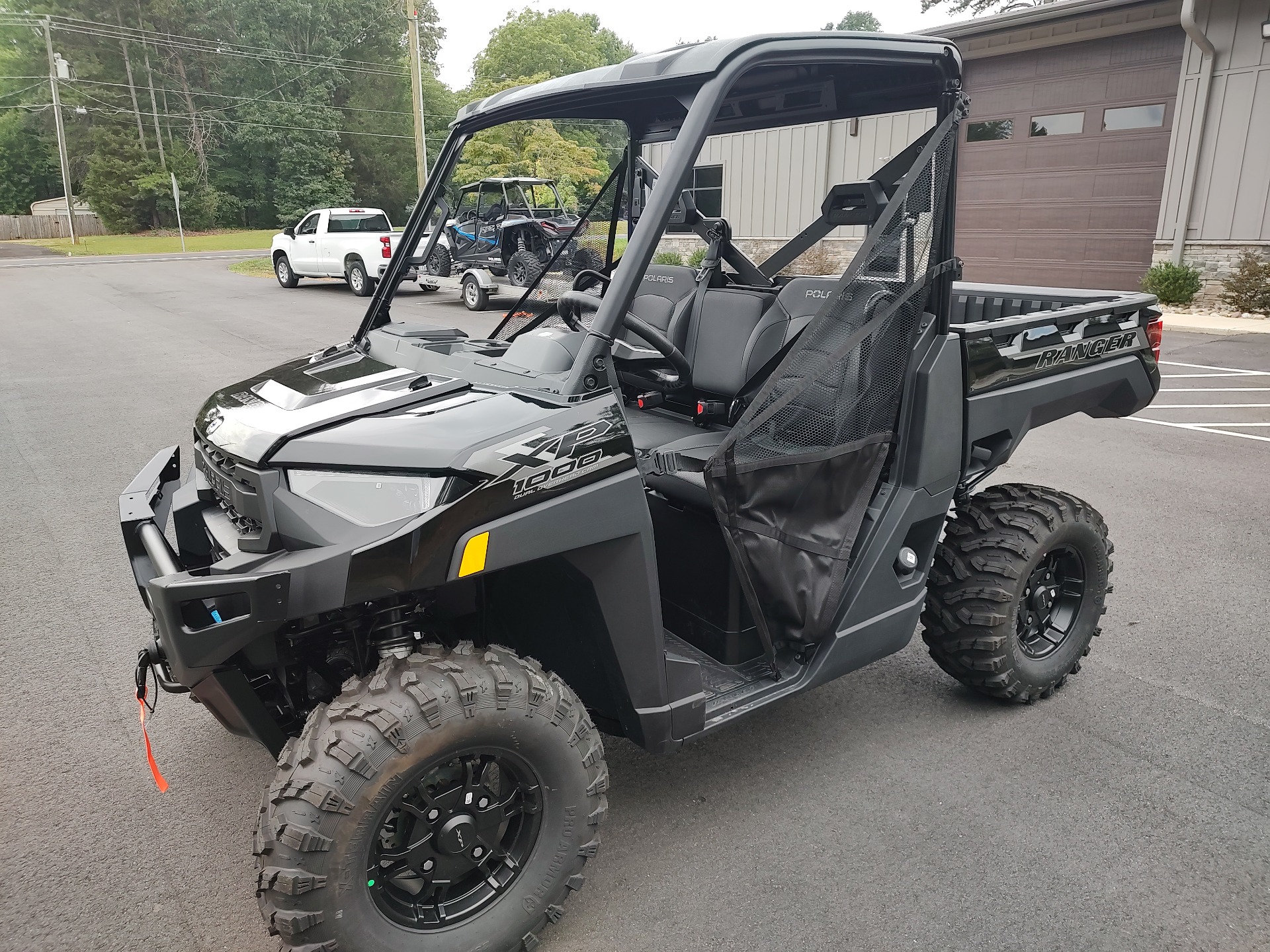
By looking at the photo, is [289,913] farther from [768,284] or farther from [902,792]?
[768,284]

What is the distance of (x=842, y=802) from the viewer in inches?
111

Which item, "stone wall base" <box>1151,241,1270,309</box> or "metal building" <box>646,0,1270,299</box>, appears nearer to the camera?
"metal building" <box>646,0,1270,299</box>

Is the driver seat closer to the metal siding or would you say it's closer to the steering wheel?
the steering wheel

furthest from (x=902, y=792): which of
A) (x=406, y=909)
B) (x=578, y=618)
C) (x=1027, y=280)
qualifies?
(x=1027, y=280)

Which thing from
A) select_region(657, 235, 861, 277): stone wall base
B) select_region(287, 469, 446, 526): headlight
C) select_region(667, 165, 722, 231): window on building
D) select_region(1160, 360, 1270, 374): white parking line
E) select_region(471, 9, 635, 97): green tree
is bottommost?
select_region(1160, 360, 1270, 374): white parking line

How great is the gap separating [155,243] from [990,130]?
37419 millimetres

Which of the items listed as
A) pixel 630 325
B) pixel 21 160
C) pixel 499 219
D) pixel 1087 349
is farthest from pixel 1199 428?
pixel 21 160

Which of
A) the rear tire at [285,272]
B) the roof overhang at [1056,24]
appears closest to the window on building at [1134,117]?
the roof overhang at [1056,24]

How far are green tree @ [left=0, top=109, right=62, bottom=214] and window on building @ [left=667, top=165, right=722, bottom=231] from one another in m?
62.6

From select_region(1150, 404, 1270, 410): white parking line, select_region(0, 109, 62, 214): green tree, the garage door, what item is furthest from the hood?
select_region(0, 109, 62, 214): green tree

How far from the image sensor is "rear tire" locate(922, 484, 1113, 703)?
3.14 meters

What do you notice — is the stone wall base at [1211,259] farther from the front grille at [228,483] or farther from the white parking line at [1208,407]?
the front grille at [228,483]

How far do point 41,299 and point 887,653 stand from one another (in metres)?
20.2

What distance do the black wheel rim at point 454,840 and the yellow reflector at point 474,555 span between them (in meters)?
0.42
